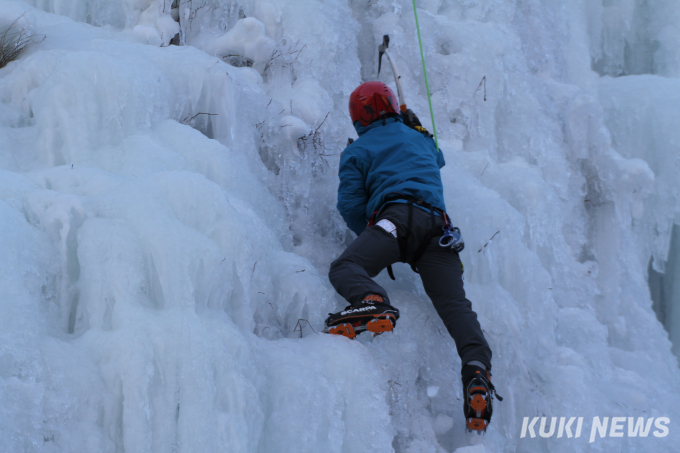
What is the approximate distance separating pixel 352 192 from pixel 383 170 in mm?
223

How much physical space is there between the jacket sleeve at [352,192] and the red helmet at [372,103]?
1.00ft

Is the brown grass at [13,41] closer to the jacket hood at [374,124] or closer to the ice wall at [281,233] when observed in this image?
the ice wall at [281,233]

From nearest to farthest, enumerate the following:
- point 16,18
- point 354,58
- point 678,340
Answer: point 16,18
point 354,58
point 678,340

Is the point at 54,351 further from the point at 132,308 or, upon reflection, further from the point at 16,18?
the point at 16,18

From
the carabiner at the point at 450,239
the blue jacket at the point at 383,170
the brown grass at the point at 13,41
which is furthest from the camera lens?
the brown grass at the point at 13,41

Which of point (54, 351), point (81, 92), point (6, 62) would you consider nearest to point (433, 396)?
point (54, 351)

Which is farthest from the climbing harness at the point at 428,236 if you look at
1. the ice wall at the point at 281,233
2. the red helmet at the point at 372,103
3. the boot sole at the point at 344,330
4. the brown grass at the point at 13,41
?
the brown grass at the point at 13,41

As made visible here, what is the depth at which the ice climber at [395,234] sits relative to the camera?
241 centimetres

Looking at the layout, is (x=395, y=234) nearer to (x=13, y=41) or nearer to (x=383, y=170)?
(x=383, y=170)

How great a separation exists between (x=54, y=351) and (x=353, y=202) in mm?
1714

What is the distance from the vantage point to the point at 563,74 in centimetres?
620

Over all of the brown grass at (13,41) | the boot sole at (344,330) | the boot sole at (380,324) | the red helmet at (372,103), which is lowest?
the boot sole at (344,330)

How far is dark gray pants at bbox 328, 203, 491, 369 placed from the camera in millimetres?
2529

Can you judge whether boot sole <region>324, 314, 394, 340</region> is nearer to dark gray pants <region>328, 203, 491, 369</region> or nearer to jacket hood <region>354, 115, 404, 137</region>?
dark gray pants <region>328, 203, 491, 369</region>
